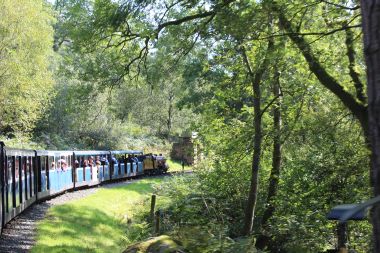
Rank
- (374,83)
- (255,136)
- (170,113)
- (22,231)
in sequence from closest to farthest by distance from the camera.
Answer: (374,83), (255,136), (22,231), (170,113)

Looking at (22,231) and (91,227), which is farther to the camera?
(91,227)

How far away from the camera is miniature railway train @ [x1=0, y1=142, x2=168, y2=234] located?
485 inches

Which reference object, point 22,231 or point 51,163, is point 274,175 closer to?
point 22,231

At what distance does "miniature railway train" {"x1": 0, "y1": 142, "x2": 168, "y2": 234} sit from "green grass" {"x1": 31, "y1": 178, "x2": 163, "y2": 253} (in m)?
1.10

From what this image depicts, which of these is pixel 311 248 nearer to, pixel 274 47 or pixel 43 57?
pixel 274 47

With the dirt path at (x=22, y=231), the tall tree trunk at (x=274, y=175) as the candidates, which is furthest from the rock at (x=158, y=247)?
the dirt path at (x=22, y=231)

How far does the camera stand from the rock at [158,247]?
17.7 feet

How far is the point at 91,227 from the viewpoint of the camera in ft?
47.6

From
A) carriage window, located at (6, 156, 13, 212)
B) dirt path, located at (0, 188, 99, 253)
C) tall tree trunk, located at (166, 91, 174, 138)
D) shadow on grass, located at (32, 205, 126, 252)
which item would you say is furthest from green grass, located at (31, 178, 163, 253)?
tall tree trunk, located at (166, 91, 174, 138)

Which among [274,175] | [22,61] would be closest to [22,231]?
[274,175]

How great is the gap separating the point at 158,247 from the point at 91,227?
9.49 m

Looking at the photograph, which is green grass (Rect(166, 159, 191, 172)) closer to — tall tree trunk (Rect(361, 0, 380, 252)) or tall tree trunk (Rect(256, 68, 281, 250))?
tall tree trunk (Rect(256, 68, 281, 250))

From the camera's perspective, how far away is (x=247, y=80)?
11.5 metres

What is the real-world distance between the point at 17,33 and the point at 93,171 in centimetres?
1087
